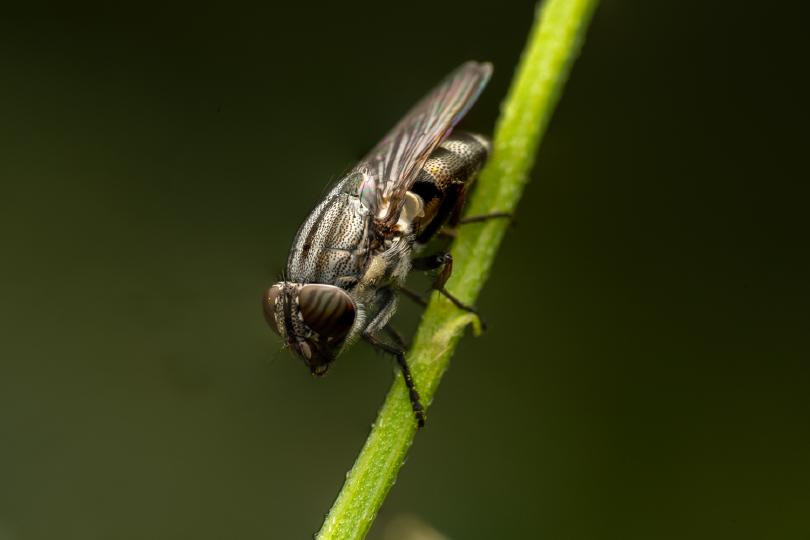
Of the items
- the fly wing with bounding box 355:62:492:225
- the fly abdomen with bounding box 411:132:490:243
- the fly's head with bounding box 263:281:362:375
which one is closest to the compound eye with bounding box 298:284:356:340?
the fly's head with bounding box 263:281:362:375

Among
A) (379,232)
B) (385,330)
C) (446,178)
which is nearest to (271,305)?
(385,330)

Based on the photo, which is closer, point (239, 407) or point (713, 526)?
point (713, 526)

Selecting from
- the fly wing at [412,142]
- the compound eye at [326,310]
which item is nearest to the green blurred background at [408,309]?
the fly wing at [412,142]

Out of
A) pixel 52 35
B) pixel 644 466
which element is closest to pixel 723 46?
pixel 644 466

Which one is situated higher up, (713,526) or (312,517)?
(713,526)

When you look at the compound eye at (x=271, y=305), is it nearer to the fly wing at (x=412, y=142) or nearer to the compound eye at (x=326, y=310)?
the compound eye at (x=326, y=310)

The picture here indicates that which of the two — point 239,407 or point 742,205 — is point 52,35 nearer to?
point 239,407

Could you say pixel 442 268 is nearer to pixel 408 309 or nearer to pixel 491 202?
pixel 491 202

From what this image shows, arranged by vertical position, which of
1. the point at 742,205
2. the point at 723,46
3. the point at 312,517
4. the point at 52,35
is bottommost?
the point at 312,517
